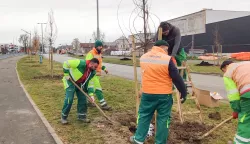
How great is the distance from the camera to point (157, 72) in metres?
4.23

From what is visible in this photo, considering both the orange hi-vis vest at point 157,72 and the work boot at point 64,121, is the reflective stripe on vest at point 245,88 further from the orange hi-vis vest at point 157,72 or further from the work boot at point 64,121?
the work boot at point 64,121

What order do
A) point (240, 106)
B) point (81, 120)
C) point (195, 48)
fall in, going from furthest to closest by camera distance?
point (195, 48), point (81, 120), point (240, 106)

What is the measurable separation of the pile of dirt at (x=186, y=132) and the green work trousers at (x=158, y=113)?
0.84m

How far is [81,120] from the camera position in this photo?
6555 mm

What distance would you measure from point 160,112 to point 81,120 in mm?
2672

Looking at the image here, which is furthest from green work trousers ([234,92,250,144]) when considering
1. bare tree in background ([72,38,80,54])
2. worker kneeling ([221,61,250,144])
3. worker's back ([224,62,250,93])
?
bare tree in background ([72,38,80,54])

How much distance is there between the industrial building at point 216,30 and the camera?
37.4m

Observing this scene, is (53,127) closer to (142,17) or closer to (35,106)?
(35,106)

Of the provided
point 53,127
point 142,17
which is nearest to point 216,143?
point 142,17

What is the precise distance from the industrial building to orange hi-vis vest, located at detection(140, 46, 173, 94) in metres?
28.3

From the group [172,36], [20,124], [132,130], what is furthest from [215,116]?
Answer: [20,124]

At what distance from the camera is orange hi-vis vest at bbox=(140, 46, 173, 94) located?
418 cm

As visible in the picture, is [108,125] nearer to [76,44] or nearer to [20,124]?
[20,124]

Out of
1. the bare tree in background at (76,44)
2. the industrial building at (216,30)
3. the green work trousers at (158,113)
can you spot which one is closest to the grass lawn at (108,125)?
the green work trousers at (158,113)
